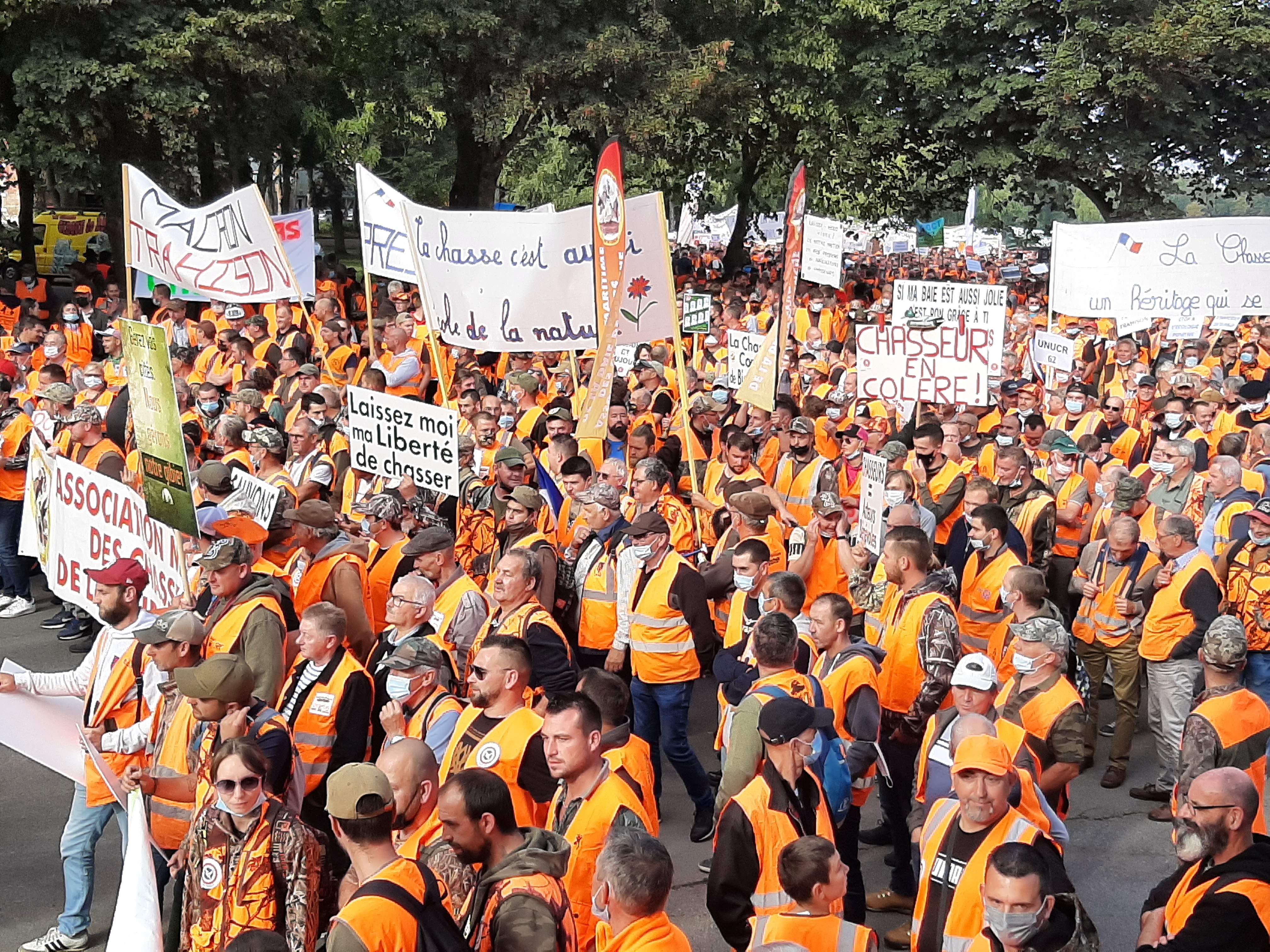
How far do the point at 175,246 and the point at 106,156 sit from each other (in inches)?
467

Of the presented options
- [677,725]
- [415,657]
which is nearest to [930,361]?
[677,725]

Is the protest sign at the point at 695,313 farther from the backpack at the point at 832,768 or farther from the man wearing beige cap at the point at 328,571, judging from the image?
the backpack at the point at 832,768

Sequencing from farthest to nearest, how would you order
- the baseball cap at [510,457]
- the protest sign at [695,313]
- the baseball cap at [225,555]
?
the protest sign at [695,313] < the baseball cap at [510,457] < the baseball cap at [225,555]

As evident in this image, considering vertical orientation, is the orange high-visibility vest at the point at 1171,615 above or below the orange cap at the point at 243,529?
below

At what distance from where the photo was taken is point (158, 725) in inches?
231

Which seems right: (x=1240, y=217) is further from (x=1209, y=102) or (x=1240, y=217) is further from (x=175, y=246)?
(x=1209, y=102)

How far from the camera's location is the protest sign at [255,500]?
7645 mm

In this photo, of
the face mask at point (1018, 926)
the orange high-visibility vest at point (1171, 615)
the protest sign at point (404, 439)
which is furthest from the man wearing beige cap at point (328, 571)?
the orange high-visibility vest at point (1171, 615)

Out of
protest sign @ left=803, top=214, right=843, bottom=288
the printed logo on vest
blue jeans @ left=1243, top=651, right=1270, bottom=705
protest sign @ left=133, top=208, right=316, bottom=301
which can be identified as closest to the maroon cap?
the printed logo on vest

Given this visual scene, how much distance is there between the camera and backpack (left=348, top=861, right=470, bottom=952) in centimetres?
399

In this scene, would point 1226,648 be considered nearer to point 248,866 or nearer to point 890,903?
point 890,903

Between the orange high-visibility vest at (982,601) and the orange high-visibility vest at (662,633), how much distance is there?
1.66 m

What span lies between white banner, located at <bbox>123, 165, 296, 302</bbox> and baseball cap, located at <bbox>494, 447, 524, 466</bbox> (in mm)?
3914

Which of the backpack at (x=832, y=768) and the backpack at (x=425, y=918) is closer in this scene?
the backpack at (x=425, y=918)
